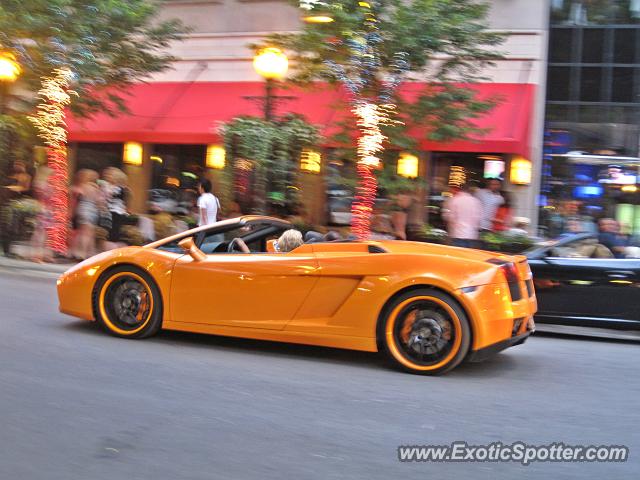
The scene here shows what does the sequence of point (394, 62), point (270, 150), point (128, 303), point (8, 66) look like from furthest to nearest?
1. point (8, 66)
2. point (270, 150)
3. point (394, 62)
4. point (128, 303)

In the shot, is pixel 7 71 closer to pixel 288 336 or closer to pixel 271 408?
pixel 288 336

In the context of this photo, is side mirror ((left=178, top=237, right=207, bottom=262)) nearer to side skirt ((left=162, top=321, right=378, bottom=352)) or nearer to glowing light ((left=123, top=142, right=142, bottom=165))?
side skirt ((left=162, top=321, right=378, bottom=352))

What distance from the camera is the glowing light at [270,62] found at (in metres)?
12.2

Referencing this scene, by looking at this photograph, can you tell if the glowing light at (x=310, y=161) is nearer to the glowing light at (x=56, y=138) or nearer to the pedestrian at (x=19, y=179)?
the glowing light at (x=56, y=138)

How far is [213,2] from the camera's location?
18484 mm

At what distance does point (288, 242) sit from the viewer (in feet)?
21.7

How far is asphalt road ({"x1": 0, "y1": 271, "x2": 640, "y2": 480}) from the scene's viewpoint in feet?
12.7

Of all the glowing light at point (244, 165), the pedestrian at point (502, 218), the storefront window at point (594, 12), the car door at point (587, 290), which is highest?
the storefront window at point (594, 12)

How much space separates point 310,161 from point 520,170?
177 inches

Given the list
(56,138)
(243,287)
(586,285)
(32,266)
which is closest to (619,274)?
(586,285)

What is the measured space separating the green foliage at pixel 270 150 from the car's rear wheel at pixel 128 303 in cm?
646

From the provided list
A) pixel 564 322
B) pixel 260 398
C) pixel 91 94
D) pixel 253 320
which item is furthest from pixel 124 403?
pixel 91 94

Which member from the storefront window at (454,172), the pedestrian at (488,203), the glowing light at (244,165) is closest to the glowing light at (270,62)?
the glowing light at (244,165)

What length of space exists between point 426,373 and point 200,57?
14.3 m
